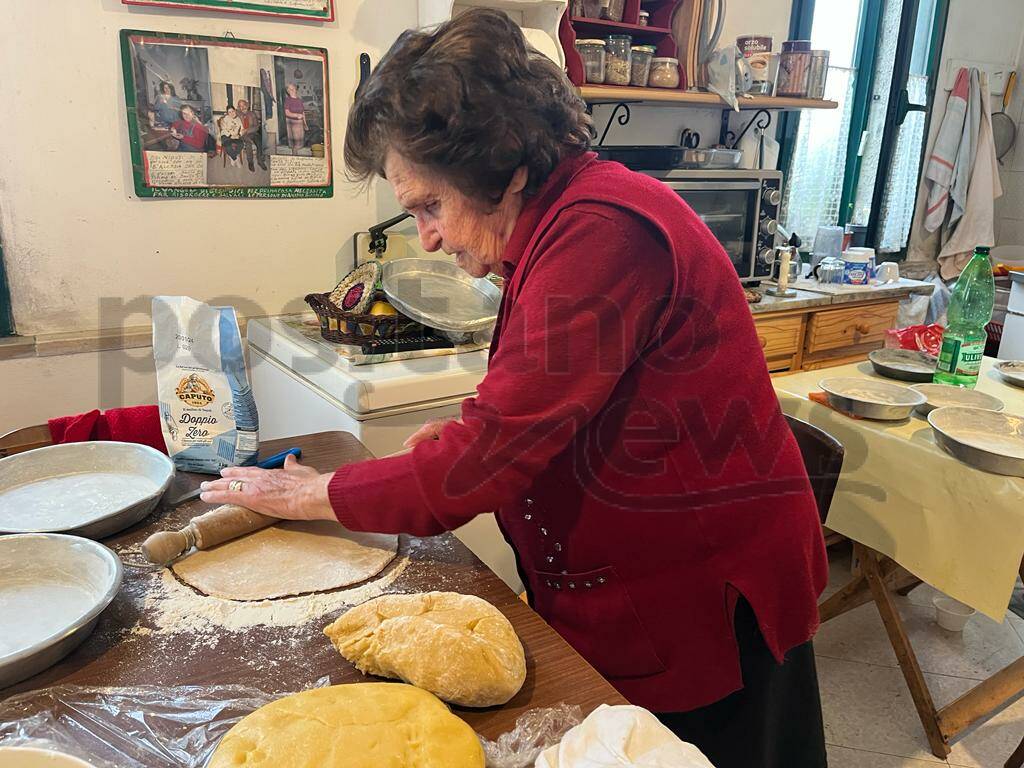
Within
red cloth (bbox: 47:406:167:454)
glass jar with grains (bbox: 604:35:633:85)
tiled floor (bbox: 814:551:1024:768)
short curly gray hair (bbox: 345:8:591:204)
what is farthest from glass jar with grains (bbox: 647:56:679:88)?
red cloth (bbox: 47:406:167:454)

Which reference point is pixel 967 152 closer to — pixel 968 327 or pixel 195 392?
pixel 968 327

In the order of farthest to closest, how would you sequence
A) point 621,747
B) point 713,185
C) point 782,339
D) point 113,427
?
point 782,339 < point 713,185 < point 113,427 < point 621,747

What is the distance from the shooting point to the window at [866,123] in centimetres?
361

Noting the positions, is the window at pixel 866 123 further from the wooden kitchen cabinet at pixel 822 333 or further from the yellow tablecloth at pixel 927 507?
the yellow tablecloth at pixel 927 507

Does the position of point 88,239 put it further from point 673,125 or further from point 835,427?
point 673,125

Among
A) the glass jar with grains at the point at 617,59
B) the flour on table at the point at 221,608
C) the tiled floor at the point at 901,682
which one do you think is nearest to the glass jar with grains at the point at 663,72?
the glass jar with grains at the point at 617,59

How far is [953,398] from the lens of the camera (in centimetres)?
178

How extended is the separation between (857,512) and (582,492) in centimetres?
113

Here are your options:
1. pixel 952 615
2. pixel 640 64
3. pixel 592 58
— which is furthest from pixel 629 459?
pixel 640 64

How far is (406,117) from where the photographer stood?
2.76 feet

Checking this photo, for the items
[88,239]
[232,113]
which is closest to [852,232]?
[232,113]

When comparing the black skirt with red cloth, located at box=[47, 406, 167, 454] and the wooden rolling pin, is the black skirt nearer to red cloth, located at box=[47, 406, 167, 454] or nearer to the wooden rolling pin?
the wooden rolling pin

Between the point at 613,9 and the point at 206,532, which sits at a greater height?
the point at 613,9

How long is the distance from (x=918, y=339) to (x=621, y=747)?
2.03m
